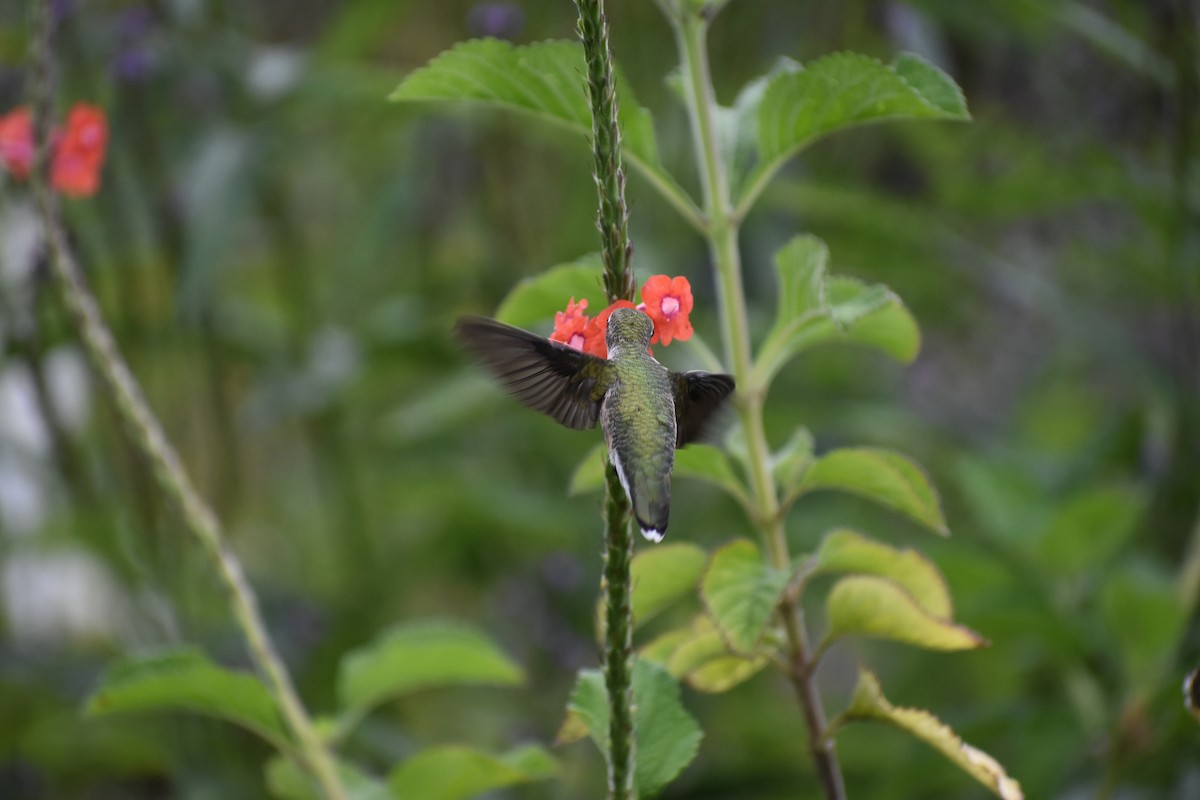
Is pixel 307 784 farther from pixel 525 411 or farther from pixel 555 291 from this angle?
pixel 525 411

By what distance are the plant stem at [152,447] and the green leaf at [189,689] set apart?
0.03 feet

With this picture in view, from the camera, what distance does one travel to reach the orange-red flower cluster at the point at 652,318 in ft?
1.55

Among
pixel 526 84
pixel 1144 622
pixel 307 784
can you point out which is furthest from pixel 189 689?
pixel 1144 622

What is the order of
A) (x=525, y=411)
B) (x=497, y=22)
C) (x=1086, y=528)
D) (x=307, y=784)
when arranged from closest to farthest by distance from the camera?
1. (x=307, y=784)
2. (x=1086, y=528)
3. (x=497, y=22)
4. (x=525, y=411)

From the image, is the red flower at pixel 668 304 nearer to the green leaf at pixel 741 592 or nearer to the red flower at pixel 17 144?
the green leaf at pixel 741 592

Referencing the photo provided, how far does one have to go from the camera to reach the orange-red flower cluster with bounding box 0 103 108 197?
0.73 m

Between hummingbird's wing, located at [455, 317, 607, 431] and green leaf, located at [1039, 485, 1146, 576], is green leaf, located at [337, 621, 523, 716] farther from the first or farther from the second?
green leaf, located at [1039, 485, 1146, 576]

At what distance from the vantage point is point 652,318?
48 cm

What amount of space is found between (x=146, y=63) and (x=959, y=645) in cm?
102

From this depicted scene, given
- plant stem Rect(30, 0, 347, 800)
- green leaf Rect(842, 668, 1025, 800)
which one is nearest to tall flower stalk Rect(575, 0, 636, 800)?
green leaf Rect(842, 668, 1025, 800)

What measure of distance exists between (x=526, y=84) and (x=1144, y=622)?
0.59m

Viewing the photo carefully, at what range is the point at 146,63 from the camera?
1191 mm

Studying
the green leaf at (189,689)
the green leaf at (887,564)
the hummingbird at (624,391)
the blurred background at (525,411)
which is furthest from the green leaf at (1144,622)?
the green leaf at (189,689)

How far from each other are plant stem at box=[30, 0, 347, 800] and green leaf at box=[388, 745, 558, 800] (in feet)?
0.11
